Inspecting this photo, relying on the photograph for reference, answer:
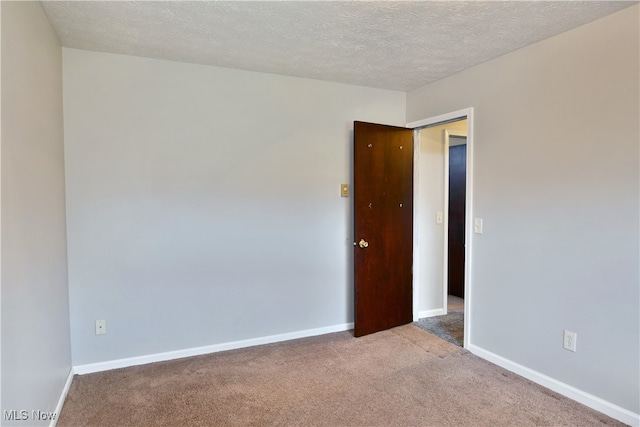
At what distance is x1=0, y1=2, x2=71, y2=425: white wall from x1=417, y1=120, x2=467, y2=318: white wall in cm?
320

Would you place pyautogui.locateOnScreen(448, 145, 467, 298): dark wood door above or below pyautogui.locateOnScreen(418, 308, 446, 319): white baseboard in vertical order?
above

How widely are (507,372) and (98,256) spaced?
322 cm

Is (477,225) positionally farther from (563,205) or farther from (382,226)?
(382,226)

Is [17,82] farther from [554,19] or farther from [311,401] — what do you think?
A: [554,19]

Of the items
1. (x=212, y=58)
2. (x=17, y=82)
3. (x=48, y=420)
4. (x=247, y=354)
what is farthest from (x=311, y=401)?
(x=212, y=58)

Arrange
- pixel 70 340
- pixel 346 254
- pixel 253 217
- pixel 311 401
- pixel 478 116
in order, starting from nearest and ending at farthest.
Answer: pixel 311 401 < pixel 70 340 < pixel 478 116 < pixel 253 217 < pixel 346 254

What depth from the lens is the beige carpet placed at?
222 centimetres

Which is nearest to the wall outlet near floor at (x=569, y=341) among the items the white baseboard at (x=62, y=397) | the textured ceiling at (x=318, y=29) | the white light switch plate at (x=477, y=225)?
the white light switch plate at (x=477, y=225)

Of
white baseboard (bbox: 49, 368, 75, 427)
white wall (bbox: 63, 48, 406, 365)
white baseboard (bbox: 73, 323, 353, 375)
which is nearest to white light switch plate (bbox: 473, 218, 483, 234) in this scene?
white wall (bbox: 63, 48, 406, 365)

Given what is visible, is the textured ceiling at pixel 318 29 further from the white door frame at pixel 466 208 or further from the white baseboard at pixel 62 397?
the white baseboard at pixel 62 397

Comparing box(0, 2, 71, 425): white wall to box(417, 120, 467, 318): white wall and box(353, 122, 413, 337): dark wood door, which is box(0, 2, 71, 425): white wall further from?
box(417, 120, 467, 318): white wall

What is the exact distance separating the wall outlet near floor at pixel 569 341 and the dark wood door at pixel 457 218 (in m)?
2.47

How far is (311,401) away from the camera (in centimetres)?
242

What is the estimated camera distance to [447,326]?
379 centimetres
